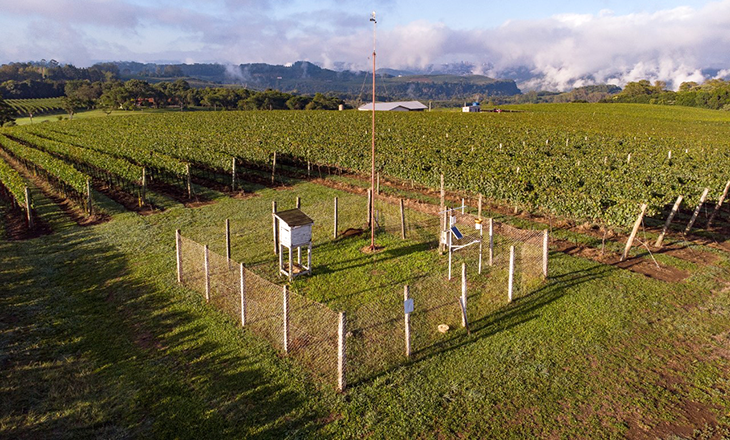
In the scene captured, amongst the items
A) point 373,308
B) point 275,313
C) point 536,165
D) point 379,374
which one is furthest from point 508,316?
point 536,165

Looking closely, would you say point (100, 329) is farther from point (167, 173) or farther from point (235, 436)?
point (167, 173)

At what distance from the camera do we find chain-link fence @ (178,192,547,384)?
9.28m

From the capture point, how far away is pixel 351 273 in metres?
13.6

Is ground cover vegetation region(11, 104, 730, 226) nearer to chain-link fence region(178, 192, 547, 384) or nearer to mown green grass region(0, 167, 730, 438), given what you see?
chain-link fence region(178, 192, 547, 384)

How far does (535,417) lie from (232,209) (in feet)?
58.5

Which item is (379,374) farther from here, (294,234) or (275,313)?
(294,234)

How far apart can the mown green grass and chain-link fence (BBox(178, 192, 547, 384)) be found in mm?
356

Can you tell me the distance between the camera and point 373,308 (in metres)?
11.3

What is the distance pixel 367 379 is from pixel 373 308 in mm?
2834

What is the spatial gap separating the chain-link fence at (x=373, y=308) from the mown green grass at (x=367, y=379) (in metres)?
0.36

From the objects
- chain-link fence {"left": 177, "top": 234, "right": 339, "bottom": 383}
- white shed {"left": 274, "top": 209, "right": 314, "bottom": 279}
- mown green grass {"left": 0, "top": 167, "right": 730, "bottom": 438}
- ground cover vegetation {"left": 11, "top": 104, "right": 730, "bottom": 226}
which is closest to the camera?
mown green grass {"left": 0, "top": 167, "right": 730, "bottom": 438}

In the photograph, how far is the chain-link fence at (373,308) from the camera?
9.28 meters

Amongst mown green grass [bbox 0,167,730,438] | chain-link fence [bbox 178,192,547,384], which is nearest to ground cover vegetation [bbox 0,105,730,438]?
mown green grass [bbox 0,167,730,438]

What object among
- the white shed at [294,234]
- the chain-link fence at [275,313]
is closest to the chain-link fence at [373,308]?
the chain-link fence at [275,313]
